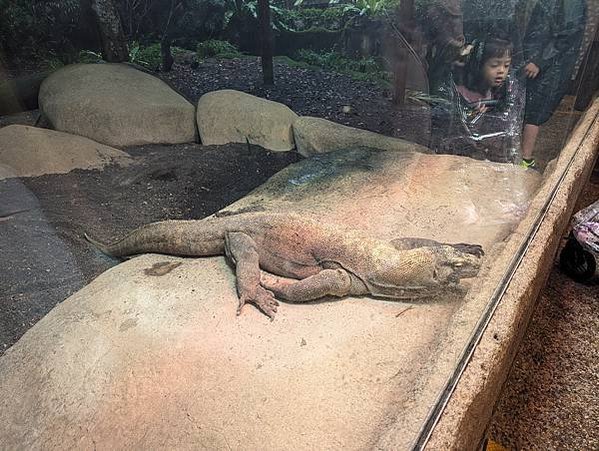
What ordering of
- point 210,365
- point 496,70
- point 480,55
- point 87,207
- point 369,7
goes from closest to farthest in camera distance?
point 210,365
point 87,207
point 369,7
point 480,55
point 496,70

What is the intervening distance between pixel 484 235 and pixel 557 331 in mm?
1108

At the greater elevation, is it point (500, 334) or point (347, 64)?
point (347, 64)

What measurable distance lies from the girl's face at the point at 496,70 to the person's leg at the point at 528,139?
708 mm

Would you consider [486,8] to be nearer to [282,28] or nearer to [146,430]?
[282,28]

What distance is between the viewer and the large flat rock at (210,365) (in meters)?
1.47

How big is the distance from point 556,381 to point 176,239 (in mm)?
2293

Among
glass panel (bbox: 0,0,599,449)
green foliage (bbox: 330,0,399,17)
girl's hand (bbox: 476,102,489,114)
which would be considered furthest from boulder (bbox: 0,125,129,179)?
girl's hand (bbox: 476,102,489,114)

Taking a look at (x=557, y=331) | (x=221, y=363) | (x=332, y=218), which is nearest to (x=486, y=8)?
(x=332, y=218)

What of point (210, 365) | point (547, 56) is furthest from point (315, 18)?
point (547, 56)

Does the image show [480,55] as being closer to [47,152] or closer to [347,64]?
[347,64]

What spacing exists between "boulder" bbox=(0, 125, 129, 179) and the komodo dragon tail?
0.37 metres

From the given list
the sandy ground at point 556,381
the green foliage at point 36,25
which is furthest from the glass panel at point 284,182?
the sandy ground at point 556,381

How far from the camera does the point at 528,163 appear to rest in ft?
10.8

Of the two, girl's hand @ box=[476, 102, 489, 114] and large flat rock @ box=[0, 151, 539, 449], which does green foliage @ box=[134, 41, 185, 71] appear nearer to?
large flat rock @ box=[0, 151, 539, 449]
